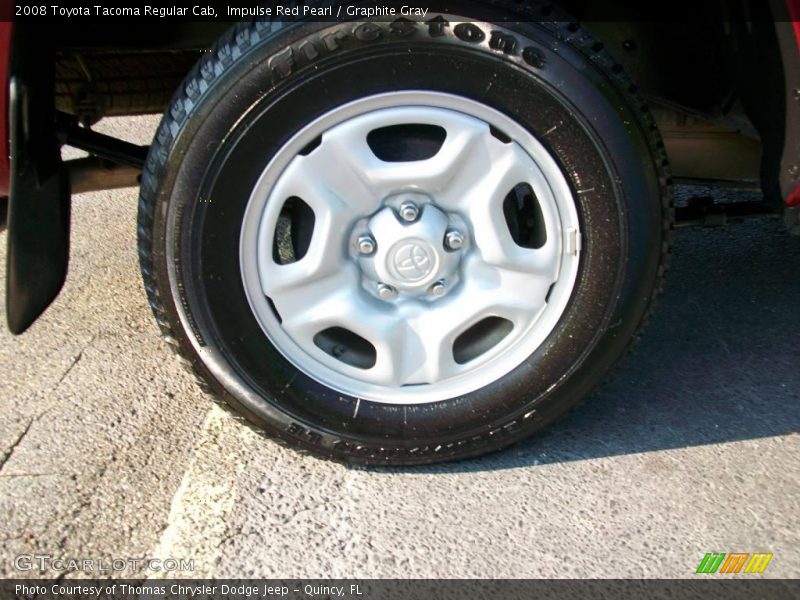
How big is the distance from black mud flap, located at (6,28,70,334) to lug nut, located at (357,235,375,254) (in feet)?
2.38

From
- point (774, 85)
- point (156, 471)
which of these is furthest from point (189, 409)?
point (774, 85)

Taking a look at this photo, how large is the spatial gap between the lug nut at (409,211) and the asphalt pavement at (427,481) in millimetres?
666

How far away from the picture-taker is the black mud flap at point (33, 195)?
1849mm

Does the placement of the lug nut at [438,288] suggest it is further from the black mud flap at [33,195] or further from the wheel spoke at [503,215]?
the black mud flap at [33,195]

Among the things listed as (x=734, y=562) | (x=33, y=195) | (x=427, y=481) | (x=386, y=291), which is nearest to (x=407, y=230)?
(x=386, y=291)

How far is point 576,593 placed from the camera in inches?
70.0

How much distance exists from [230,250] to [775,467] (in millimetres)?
1498

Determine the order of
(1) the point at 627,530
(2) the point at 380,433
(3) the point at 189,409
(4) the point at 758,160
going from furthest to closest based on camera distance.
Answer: (4) the point at 758,160 < (3) the point at 189,409 < (2) the point at 380,433 < (1) the point at 627,530

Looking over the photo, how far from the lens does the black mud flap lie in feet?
6.07

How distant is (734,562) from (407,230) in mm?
1071

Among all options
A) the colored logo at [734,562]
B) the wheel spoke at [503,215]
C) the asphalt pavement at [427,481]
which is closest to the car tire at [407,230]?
the wheel spoke at [503,215]

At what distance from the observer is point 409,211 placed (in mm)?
1963

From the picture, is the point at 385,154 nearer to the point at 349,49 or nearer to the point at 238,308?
the point at 349,49

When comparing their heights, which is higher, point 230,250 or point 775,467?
point 775,467
